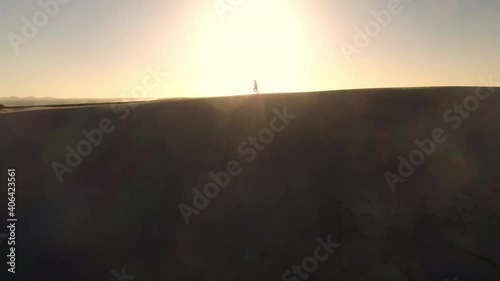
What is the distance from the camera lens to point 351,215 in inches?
230

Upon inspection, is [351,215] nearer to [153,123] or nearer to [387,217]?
[387,217]

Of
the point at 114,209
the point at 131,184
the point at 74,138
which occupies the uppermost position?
the point at 74,138

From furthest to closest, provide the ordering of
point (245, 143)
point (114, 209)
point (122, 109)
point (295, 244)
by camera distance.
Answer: point (122, 109) → point (245, 143) → point (114, 209) → point (295, 244)

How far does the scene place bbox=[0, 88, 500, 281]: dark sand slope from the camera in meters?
5.46

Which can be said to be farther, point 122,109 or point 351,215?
point 122,109

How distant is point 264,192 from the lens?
6.24 metres

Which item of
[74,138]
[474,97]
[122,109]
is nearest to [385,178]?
[474,97]

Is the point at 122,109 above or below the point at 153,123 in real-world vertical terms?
above

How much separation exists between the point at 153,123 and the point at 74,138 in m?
1.56

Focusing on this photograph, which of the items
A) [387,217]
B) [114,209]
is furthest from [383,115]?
[114,209]

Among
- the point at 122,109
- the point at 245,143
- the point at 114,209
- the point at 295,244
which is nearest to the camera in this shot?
the point at 295,244

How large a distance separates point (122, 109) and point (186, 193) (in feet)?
8.43

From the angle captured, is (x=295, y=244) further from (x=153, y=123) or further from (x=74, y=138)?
(x=74, y=138)

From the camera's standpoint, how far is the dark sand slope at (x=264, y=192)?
546 centimetres
